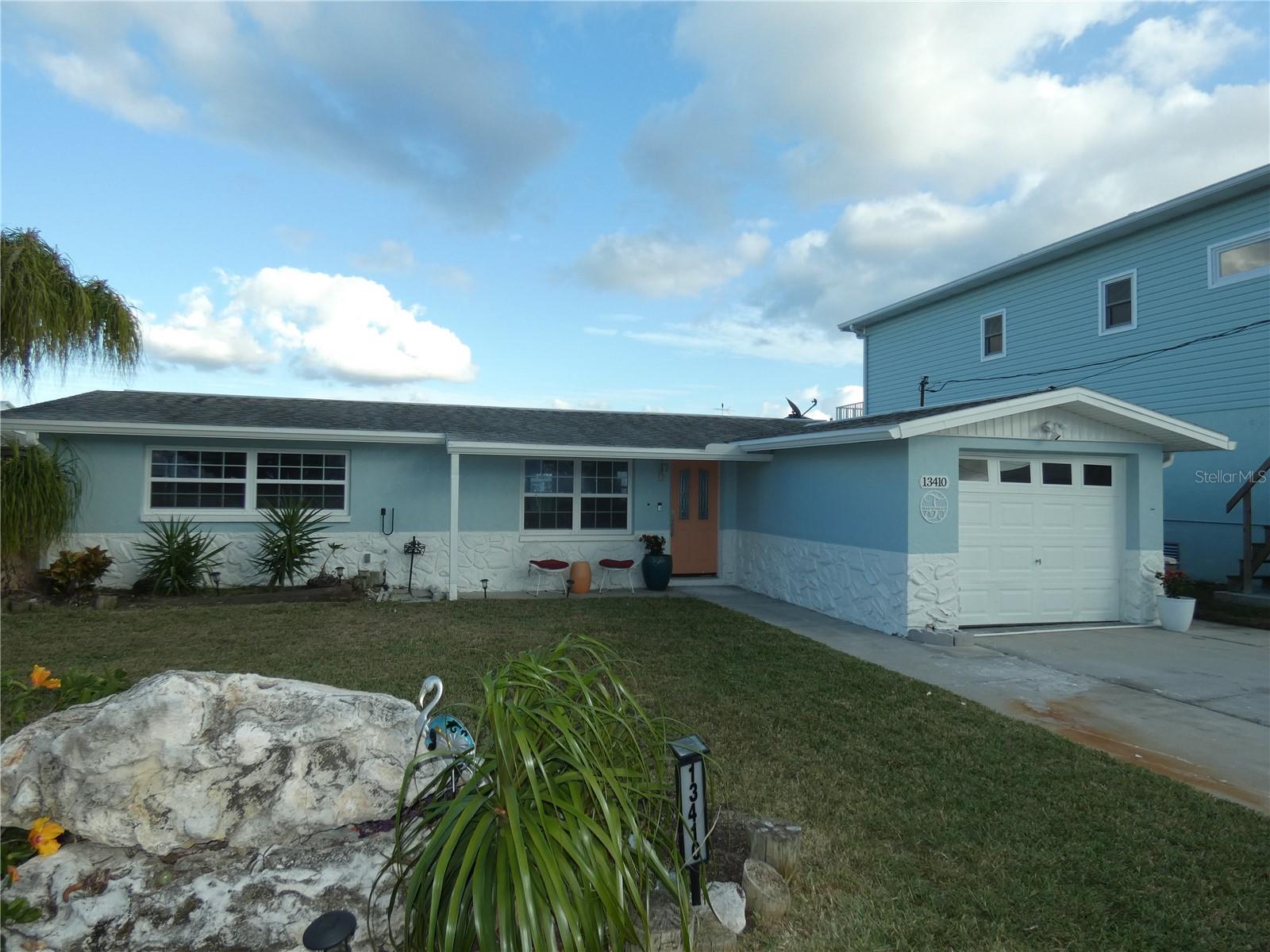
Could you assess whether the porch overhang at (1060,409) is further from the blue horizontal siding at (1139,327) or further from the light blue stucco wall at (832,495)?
the blue horizontal siding at (1139,327)

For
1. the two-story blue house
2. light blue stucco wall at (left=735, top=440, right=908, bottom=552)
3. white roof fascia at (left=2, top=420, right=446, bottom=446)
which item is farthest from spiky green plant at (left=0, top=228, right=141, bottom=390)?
the two-story blue house

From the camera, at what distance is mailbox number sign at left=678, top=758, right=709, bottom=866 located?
2.72 meters

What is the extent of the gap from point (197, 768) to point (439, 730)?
1015 mm

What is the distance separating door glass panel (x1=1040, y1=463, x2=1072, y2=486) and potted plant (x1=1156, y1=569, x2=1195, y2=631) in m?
1.82

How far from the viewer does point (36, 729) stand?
10.00 feet

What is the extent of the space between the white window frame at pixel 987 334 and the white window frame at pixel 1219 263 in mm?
4229

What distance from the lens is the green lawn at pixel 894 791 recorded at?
3.01 metres

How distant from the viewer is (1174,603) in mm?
9281

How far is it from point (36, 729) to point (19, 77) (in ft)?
16.7

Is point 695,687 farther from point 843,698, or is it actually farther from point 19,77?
point 19,77

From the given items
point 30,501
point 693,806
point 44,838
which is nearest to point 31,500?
point 30,501

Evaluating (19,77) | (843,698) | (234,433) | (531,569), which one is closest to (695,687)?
(843,698)

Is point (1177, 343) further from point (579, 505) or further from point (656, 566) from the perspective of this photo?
point (579, 505)

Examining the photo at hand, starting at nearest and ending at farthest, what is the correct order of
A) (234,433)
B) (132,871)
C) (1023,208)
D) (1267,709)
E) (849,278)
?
(132,871), (1267,709), (234,433), (1023,208), (849,278)
